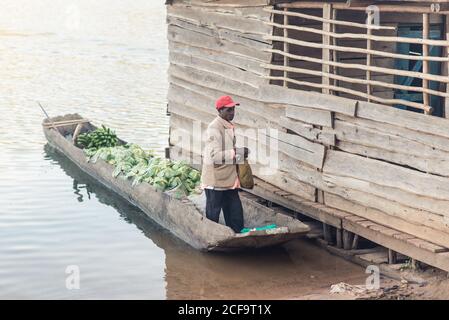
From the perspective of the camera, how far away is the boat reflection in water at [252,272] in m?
10.9

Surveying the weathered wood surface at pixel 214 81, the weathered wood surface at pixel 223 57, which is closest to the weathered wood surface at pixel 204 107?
the weathered wood surface at pixel 214 81

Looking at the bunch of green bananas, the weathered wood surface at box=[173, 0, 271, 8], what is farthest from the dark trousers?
the bunch of green bananas

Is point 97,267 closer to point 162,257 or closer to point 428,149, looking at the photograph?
point 162,257

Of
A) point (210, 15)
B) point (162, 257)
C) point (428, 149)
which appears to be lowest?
point (162, 257)

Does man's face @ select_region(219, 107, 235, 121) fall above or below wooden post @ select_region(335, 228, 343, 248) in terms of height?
above

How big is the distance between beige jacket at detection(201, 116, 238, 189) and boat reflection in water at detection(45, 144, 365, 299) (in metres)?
1.15

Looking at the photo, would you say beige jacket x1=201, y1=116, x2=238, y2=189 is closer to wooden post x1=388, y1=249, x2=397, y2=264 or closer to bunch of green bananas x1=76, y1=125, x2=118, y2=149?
wooden post x1=388, y1=249, x2=397, y2=264

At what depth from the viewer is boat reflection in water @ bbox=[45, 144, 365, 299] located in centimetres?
1090

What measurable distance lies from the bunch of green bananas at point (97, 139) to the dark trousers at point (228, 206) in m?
6.30

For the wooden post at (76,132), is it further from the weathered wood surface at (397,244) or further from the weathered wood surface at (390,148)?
the weathered wood surface at (397,244)

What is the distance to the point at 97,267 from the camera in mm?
12062

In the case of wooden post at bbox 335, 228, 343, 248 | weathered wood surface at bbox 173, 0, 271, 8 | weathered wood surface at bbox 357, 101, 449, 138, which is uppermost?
weathered wood surface at bbox 173, 0, 271, 8
